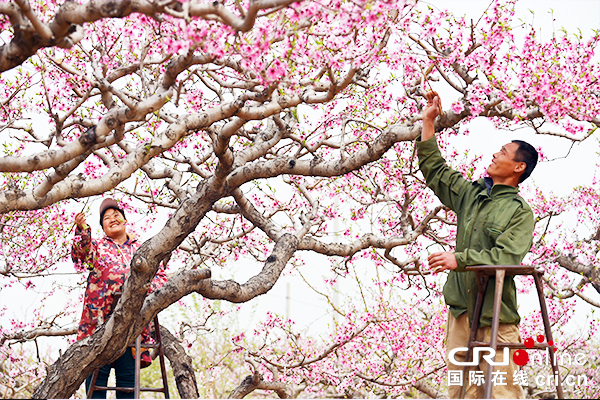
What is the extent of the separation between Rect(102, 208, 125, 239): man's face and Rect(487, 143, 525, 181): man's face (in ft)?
7.53

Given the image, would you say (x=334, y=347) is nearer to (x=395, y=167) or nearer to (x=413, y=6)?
(x=395, y=167)

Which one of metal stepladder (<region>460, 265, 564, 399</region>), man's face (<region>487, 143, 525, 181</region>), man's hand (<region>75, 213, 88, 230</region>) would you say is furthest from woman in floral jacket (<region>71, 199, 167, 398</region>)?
man's face (<region>487, 143, 525, 181</region>)

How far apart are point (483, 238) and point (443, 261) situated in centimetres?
39

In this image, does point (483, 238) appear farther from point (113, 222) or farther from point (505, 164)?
point (113, 222)

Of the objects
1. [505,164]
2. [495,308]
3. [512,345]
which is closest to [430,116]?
[505,164]

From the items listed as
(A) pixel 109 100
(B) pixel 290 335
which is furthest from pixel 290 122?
(B) pixel 290 335

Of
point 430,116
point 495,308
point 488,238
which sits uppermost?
point 430,116

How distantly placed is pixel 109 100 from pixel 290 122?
49.9 inches

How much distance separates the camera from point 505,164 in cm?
281

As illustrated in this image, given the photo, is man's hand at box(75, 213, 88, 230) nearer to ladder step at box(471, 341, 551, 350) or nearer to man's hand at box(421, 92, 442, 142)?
man's hand at box(421, 92, 442, 142)

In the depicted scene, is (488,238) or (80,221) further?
(80,221)

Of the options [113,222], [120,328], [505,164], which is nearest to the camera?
[505,164]

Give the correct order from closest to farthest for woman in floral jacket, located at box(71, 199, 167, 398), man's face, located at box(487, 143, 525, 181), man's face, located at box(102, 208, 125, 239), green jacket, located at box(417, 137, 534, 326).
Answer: green jacket, located at box(417, 137, 534, 326) < man's face, located at box(487, 143, 525, 181) < woman in floral jacket, located at box(71, 199, 167, 398) < man's face, located at box(102, 208, 125, 239)

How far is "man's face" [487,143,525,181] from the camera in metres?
2.81
